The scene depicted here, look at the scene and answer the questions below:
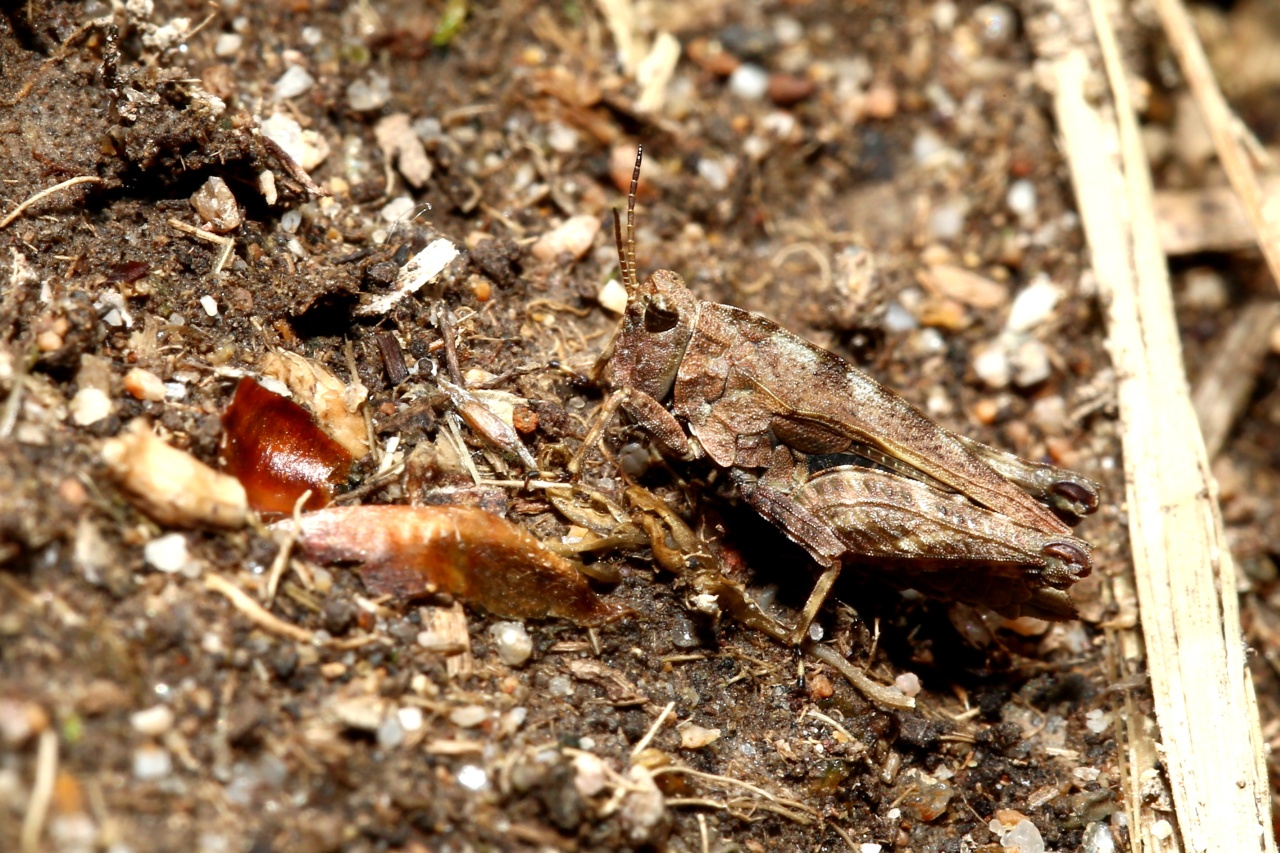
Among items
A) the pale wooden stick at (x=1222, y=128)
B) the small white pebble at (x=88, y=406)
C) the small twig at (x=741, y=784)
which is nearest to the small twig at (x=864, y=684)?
the small twig at (x=741, y=784)

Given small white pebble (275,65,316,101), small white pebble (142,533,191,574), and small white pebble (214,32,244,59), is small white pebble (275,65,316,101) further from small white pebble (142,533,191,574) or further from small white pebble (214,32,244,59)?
small white pebble (142,533,191,574)

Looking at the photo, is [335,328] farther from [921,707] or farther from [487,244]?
[921,707]

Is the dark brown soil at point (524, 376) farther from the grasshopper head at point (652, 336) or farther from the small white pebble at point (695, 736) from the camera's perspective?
the grasshopper head at point (652, 336)

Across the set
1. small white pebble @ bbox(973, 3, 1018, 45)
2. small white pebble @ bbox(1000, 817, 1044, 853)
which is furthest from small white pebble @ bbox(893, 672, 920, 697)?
small white pebble @ bbox(973, 3, 1018, 45)

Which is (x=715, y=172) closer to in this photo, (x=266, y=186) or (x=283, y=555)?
(x=266, y=186)

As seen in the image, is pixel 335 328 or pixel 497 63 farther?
pixel 497 63

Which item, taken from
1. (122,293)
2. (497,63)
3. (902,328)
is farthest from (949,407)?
(122,293)
